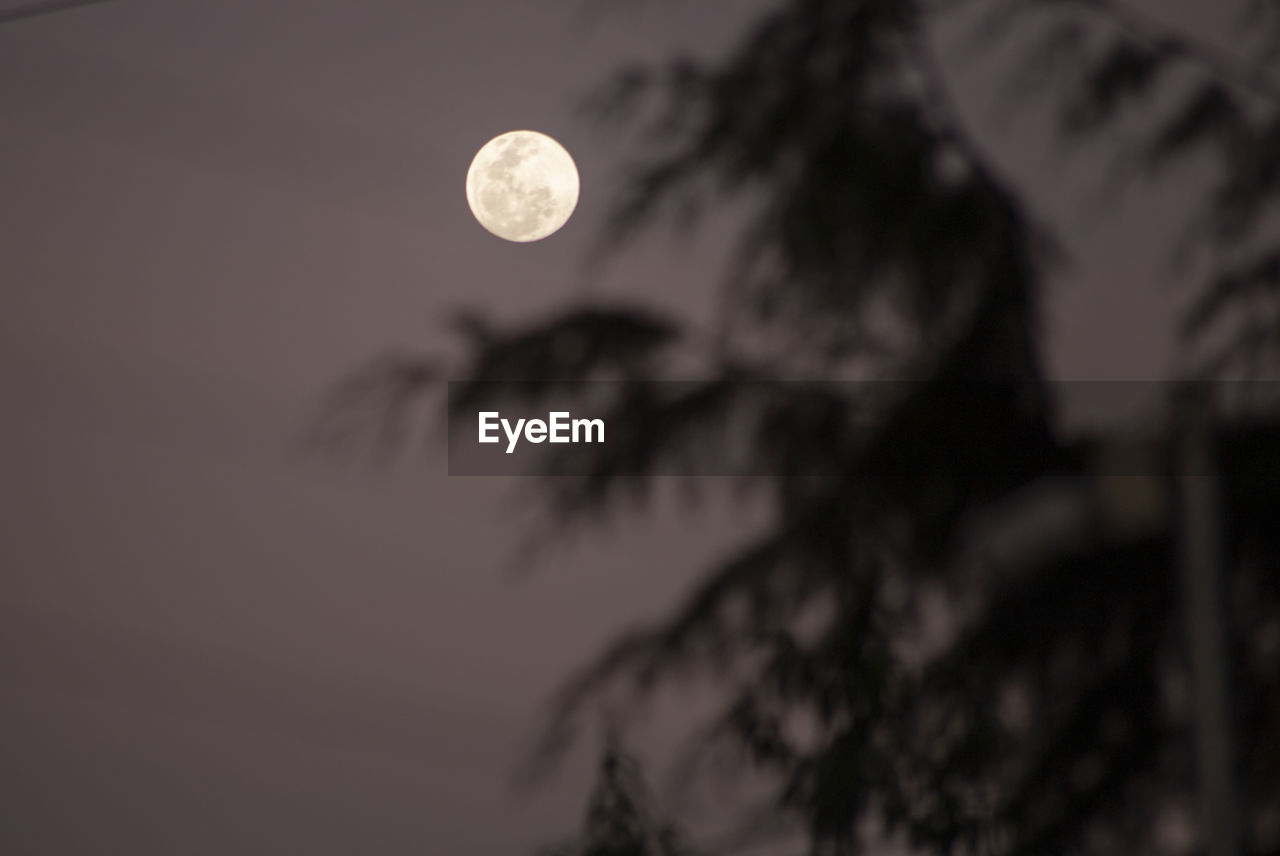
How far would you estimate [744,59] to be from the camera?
2.20 m

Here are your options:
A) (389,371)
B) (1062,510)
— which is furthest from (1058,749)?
(389,371)

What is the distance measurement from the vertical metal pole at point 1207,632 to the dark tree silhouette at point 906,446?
63 centimetres

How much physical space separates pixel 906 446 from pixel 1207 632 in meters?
1.05

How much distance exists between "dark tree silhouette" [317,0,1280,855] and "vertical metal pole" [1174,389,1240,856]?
2.07 feet

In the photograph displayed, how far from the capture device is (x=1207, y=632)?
0.88 meters

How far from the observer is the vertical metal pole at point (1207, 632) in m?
0.83

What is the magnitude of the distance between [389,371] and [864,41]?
3.36 ft

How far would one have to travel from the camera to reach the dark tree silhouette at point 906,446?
1628 millimetres

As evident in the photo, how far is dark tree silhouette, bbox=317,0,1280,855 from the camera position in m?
1.63

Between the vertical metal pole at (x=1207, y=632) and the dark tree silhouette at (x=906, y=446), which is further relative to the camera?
the dark tree silhouette at (x=906, y=446)

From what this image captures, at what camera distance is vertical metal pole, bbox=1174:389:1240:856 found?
2.74 ft

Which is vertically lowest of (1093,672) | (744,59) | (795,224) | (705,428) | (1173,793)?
(1173,793)

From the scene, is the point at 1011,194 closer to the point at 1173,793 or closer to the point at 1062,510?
the point at 1173,793

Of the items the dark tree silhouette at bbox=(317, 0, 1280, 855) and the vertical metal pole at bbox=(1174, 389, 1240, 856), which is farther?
the dark tree silhouette at bbox=(317, 0, 1280, 855)
